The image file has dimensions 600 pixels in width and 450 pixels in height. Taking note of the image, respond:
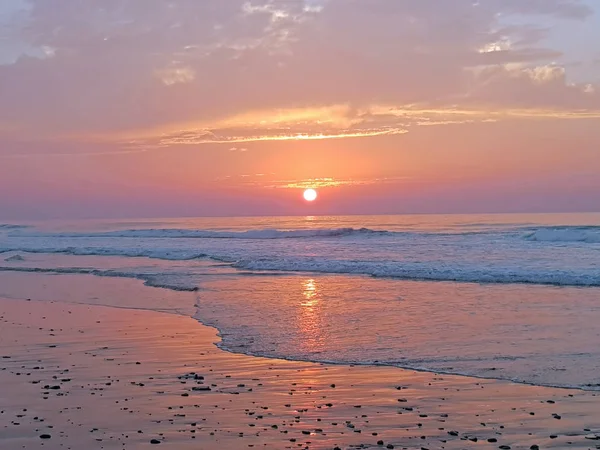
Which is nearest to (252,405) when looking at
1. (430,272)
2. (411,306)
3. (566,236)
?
(411,306)

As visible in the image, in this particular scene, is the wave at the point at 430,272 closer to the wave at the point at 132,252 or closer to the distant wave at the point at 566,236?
the wave at the point at 132,252

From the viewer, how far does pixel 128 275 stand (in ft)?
87.8

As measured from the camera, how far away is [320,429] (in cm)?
679

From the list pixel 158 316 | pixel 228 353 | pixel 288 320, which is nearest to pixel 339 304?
pixel 288 320

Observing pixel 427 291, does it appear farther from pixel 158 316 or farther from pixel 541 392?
pixel 541 392

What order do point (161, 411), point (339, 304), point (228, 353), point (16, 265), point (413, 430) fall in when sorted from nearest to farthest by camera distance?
point (413, 430) → point (161, 411) → point (228, 353) → point (339, 304) → point (16, 265)

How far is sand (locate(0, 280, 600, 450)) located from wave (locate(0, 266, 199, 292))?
10.7 meters

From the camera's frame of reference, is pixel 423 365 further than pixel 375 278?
No

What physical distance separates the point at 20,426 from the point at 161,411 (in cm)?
148

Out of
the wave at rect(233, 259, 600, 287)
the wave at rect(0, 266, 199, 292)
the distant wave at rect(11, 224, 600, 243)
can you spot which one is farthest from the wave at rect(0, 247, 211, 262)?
the distant wave at rect(11, 224, 600, 243)

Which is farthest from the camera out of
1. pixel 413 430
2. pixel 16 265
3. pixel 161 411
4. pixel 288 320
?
pixel 16 265

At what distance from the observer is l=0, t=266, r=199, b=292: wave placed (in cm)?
2227

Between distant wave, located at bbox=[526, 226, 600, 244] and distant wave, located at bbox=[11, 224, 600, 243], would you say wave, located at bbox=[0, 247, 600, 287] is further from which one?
distant wave, located at bbox=[11, 224, 600, 243]

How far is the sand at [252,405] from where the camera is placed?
21.1 feet
